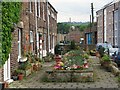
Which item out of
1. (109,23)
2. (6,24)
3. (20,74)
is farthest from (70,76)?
(109,23)

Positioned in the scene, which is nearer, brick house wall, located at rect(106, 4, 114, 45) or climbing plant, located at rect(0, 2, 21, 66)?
climbing plant, located at rect(0, 2, 21, 66)

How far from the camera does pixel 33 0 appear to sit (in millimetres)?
21500

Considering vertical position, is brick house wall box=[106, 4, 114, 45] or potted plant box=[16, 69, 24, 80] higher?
brick house wall box=[106, 4, 114, 45]

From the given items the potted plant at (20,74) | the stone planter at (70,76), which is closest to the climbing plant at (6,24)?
the potted plant at (20,74)

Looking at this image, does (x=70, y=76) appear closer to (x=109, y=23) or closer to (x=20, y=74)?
(x=20, y=74)

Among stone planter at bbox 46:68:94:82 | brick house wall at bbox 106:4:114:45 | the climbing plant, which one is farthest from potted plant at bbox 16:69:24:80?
brick house wall at bbox 106:4:114:45

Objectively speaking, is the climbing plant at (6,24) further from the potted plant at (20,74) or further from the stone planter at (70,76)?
the stone planter at (70,76)

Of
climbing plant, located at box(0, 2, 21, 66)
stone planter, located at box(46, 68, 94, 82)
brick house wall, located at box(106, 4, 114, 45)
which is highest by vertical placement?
brick house wall, located at box(106, 4, 114, 45)

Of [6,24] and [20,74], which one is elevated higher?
[6,24]

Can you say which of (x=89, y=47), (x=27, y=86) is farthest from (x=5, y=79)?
(x=89, y=47)

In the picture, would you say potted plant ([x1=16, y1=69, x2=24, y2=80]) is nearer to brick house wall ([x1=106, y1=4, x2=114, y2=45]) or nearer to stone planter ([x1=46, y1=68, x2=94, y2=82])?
stone planter ([x1=46, y1=68, x2=94, y2=82])

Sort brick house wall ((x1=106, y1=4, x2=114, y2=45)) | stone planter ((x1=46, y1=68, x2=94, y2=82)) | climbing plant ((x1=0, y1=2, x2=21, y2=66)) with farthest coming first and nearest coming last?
1. brick house wall ((x1=106, y1=4, x2=114, y2=45))
2. stone planter ((x1=46, y1=68, x2=94, y2=82))
3. climbing plant ((x1=0, y1=2, x2=21, y2=66))

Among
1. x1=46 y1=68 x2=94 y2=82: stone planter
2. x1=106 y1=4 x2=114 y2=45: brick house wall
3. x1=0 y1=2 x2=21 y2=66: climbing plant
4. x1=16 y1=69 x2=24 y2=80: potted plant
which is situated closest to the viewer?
x1=0 y1=2 x2=21 y2=66: climbing plant

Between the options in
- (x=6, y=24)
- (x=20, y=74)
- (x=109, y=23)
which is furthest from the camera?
(x=109, y=23)
